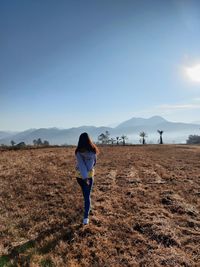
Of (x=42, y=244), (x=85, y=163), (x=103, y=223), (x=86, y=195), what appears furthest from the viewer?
(x=85, y=163)

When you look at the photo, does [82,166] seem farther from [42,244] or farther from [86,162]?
[42,244]

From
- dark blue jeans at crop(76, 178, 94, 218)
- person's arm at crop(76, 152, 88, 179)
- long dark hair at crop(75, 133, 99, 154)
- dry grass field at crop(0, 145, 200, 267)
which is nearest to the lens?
dry grass field at crop(0, 145, 200, 267)

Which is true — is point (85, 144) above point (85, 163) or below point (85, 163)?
above

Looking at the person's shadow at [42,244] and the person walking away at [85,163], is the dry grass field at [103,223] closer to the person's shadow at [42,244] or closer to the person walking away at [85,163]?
the person's shadow at [42,244]

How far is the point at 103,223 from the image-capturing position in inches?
433

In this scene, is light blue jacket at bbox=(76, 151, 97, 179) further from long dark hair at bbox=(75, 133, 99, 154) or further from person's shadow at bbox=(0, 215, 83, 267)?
person's shadow at bbox=(0, 215, 83, 267)

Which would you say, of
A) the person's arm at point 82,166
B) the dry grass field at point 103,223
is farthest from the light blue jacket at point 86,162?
the dry grass field at point 103,223

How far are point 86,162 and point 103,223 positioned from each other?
230 cm

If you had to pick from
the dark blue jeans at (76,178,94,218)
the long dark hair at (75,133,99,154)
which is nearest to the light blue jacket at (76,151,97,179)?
the long dark hair at (75,133,99,154)

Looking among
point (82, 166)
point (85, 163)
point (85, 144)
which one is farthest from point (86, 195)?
point (85, 144)

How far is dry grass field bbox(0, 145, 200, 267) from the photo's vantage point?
849 cm

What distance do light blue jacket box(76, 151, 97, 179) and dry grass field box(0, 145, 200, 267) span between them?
1.87m

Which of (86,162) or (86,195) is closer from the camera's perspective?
(86,195)

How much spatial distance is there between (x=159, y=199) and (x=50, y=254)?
701cm
